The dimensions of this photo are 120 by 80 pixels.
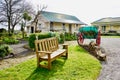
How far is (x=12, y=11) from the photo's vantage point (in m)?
32.5

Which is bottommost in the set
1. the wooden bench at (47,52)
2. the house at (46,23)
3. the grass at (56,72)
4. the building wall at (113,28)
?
the grass at (56,72)

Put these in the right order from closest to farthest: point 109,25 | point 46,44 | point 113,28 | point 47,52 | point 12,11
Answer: point 47,52
point 46,44
point 12,11
point 113,28
point 109,25

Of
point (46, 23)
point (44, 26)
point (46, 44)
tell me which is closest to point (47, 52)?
point (46, 44)

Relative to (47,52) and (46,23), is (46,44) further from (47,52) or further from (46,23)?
(46,23)

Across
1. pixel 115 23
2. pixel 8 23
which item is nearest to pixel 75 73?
pixel 8 23

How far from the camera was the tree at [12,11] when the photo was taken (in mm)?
31312

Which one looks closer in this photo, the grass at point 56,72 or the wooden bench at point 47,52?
the grass at point 56,72

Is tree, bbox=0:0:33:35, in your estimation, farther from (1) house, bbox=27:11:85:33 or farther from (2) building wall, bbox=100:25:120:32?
(2) building wall, bbox=100:25:120:32

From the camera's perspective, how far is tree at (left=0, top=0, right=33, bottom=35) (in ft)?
103

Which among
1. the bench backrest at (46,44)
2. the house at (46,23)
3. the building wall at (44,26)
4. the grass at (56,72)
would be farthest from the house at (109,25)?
the grass at (56,72)

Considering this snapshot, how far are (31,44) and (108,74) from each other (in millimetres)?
8089

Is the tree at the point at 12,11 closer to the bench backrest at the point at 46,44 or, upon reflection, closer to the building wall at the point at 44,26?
the building wall at the point at 44,26

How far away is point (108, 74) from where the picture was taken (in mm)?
7402

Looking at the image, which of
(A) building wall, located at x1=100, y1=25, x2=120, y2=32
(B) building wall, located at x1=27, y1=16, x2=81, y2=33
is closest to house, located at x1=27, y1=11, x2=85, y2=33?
(B) building wall, located at x1=27, y1=16, x2=81, y2=33
